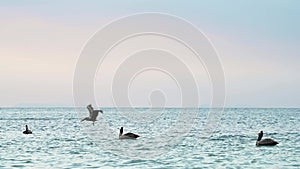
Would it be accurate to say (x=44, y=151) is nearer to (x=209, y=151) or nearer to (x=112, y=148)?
(x=112, y=148)

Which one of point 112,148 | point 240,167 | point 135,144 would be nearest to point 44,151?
point 112,148

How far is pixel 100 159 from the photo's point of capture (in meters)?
33.3

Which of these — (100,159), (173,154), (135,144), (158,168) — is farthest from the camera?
(135,144)

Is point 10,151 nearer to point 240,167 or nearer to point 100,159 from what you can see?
point 100,159

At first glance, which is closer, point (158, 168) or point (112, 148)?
point (158, 168)

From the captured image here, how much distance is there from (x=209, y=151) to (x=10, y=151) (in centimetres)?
1241

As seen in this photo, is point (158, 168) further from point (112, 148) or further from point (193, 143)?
point (193, 143)

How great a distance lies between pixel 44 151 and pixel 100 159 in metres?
5.92

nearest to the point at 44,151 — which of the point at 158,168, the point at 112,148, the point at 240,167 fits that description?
the point at 112,148

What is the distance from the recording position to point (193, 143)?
4438cm

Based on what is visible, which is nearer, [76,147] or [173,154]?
[173,154]

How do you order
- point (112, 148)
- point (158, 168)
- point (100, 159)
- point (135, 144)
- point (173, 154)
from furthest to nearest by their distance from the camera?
1. point (135, 144)
2. point (112, 148)
3. point (173, 154)
4. point (100, 159)
5. point (158, 168)

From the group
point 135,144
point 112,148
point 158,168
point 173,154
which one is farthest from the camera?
point 135,144

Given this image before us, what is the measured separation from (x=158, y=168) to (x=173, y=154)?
22.0 ft
